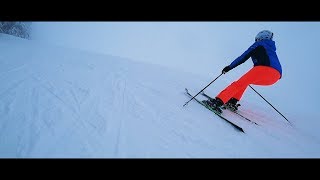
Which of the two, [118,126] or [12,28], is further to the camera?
[12,28]

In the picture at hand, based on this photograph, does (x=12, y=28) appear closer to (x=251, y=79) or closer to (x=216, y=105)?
(x=216, y=105)

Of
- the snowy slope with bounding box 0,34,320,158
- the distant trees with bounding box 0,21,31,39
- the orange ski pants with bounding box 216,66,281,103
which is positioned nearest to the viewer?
the snowy slope with bounding box 0,34,320,158

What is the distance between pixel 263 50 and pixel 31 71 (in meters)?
6.27

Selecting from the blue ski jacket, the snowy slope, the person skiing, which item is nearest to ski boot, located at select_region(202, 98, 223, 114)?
the person skiing

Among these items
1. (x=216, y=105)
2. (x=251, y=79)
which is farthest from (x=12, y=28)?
(x=251, y=79)

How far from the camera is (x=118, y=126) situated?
3824 millimetres

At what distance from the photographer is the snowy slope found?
314 centimetres

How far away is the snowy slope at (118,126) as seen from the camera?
314 centimetres

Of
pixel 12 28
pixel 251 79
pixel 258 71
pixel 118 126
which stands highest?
pixel 12 28

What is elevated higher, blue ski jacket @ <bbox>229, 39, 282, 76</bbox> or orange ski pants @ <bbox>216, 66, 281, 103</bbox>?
blue ski jacket @ <bbox>229, 39, 282, 76</bbox>

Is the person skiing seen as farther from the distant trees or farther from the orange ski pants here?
the distant trees

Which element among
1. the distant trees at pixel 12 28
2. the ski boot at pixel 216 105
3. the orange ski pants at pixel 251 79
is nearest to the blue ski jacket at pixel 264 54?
the orange ski pants at pixel 251 79

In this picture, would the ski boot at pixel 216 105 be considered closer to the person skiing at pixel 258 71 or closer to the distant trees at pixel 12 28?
the person skiing at pixel 258 71

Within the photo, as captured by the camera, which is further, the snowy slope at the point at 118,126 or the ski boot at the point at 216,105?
the ski boot at the point at 216,105
